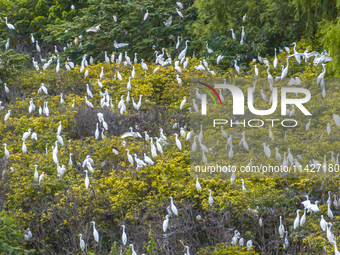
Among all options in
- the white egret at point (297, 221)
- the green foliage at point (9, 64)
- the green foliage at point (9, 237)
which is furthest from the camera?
the green foliage at point (9, 64)

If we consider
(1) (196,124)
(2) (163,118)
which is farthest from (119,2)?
(1) (196,124)

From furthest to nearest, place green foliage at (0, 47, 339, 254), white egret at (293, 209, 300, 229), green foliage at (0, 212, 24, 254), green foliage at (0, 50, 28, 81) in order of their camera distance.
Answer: green foliage at (0, 50, 28, 81) < green foliage at (0, 47, 339, 254) < white egret at (293, 209, 300, 229) < green foliage at (0, 212, 24, 254)

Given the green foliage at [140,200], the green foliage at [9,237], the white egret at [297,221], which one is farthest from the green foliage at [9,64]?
the white egret at [297,221]

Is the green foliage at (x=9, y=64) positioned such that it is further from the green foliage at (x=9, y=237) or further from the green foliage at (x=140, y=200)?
the green foliage at (x=9, y=237)

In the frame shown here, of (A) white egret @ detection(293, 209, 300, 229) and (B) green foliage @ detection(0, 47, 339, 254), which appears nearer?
(A) white egret @ detection(293, 209, 300, 229)

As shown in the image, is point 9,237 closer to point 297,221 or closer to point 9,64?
point 297,221

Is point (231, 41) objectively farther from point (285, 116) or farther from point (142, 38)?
point (285, 116)

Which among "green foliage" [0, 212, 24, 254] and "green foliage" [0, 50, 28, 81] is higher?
"green foliage" [0, 50, 28, 81]

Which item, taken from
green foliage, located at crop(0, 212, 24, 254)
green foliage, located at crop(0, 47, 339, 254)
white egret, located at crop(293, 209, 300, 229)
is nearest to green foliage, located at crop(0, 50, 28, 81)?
green foliage, located at crop(0, 47, 339, 254)

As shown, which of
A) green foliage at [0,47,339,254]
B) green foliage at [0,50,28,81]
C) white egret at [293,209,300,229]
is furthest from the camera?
green foliage at [0,50,28,81]

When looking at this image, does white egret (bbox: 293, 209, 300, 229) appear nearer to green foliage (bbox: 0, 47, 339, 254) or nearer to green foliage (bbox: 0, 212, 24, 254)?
green foliage (bbox: 0, 47, 339, 254)

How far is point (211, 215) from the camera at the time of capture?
4.98m

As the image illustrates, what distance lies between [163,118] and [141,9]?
4611 millimetres

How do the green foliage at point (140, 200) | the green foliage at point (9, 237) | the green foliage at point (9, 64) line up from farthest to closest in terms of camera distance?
1. the green foliage at point (9, 64)
2. the green foliage at point (140, 200)
3. the green foliage at point (9, 237)
